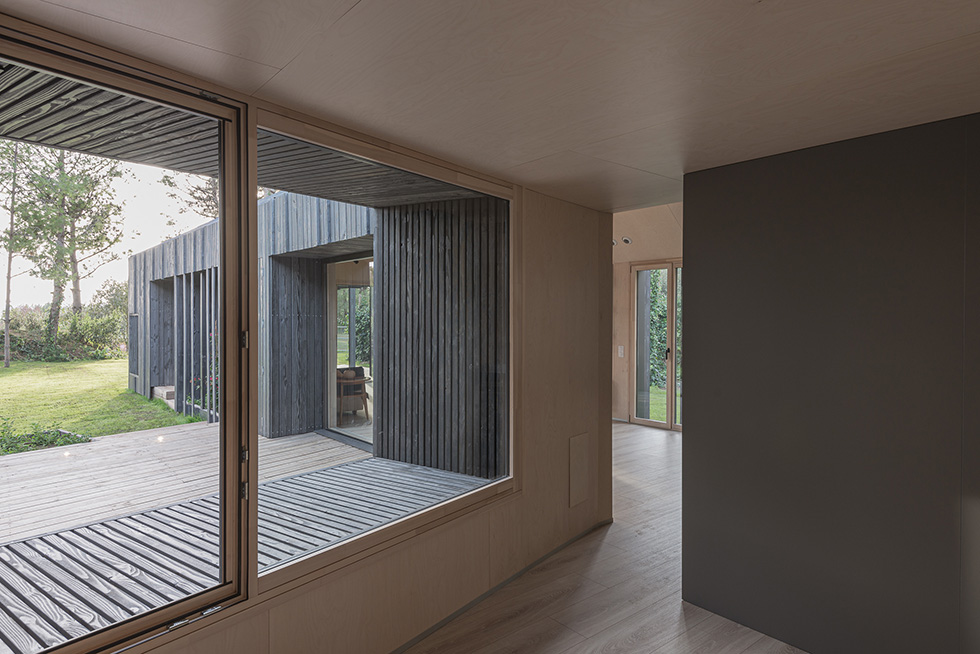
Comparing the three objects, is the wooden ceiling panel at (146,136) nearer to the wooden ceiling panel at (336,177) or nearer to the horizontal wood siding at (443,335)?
the wooden ceiling panel at (336,177)

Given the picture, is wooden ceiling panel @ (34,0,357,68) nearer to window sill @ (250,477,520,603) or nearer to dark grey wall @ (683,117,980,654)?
window sill @ (250,477,520,603)

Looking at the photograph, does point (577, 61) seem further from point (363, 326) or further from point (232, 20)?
point (363, 326)

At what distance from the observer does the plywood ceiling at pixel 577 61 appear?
1418 mm

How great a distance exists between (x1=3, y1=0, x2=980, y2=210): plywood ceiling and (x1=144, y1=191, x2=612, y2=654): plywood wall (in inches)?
46.3

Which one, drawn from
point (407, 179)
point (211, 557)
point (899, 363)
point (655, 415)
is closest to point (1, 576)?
point (211, 557)

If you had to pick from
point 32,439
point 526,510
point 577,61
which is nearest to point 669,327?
point 526,510

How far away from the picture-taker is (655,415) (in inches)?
304

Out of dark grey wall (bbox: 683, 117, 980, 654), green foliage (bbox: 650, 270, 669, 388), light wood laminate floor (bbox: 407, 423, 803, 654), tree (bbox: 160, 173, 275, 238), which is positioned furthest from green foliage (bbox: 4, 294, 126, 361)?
green foliage (bbox: 650, 270, 669, 388)

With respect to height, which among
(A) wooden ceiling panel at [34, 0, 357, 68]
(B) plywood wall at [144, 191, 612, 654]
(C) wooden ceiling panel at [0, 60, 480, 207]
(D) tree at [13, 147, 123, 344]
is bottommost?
(B) plywood wall at [144, 191, 612, 654]

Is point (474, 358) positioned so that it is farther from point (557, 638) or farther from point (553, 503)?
point (557, 638)

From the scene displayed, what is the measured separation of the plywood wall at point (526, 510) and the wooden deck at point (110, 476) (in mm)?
469

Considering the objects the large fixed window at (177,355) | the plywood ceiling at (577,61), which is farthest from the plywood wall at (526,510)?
the plywood ceiling at (577,61)

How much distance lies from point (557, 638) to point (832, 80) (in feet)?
8.52

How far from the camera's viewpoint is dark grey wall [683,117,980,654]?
222 cm
